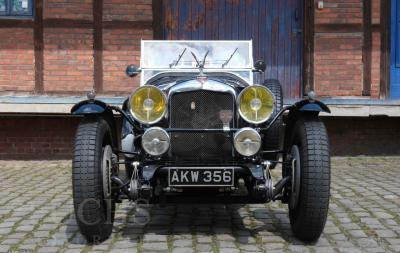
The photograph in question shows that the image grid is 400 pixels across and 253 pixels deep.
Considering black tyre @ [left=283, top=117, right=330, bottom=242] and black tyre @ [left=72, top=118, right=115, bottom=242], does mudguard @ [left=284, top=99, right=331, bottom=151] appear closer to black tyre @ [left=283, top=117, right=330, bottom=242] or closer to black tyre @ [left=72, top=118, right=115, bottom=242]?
black tyre @ [left=283, top=117, right=330, bottom=242]

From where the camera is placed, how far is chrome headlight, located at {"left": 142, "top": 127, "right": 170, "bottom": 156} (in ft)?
12.4

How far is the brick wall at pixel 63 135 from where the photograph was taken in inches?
316

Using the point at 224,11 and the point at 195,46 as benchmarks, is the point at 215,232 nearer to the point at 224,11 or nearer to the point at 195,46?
the point at 195,46

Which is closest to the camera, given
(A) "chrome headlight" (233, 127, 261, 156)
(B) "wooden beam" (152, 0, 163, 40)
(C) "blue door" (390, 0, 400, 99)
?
(A) "chrome headlight" (233, 127, 261, 156)

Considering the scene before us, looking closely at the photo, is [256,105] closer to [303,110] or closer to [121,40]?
[303,110]

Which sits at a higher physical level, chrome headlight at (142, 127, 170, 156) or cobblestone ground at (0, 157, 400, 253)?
chrome headlight at (142, 127, 170, 156)

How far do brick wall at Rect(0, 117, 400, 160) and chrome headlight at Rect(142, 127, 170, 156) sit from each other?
14.5 feet

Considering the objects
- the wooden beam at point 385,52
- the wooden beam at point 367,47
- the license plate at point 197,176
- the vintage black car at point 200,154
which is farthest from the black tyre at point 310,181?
the wooden beam at point 385,52

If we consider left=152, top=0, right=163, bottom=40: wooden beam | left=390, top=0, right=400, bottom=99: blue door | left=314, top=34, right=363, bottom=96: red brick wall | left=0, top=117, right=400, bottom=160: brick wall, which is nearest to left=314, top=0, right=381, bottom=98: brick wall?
left=314, top=34, right=363, bottom=96: red brick wall

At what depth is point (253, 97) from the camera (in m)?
3.88

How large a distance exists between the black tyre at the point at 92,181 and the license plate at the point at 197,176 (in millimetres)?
458

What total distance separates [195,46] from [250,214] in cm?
183

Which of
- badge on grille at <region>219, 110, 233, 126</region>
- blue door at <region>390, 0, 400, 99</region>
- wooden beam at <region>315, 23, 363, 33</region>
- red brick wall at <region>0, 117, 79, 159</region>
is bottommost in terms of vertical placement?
red brick wall at <region>0, 117, 79, 159</region>

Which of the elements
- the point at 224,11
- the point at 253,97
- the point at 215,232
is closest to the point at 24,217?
the point at 215,232
